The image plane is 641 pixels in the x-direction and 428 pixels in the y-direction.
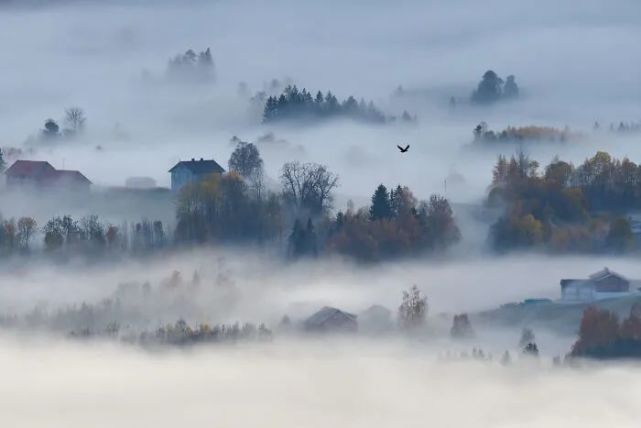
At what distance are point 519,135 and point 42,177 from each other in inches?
1131

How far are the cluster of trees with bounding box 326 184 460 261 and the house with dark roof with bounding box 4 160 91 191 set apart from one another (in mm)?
20993

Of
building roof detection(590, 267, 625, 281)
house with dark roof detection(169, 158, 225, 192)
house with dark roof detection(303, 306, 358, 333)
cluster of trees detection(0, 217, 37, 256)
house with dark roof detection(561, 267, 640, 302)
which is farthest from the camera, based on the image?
house with dark roof detection(169, 158, 225, 192)

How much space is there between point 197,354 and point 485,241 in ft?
68.6

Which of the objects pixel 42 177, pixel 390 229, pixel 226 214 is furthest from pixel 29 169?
pixel 390 229

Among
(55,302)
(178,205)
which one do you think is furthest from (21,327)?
(178,205)

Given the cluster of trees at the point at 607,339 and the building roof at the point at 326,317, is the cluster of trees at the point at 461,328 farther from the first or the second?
the building roof at the point at 326,317

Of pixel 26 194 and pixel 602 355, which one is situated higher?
pixel 26 194

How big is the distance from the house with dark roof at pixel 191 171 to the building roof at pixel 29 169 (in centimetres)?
626

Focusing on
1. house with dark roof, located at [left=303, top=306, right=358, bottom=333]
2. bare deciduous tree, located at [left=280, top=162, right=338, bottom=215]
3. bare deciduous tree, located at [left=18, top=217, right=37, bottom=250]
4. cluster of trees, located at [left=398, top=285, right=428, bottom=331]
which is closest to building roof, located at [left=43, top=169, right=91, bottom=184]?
bare deciduous tree, located at [left=280, top=162, right=338, bottom=215]

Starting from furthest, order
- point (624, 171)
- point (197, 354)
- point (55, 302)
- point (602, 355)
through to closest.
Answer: point (624, 171) < point (55, 302) < point (197, 354) < point (602, 355)

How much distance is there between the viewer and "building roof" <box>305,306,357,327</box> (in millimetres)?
124250

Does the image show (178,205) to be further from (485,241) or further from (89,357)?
(89,357)

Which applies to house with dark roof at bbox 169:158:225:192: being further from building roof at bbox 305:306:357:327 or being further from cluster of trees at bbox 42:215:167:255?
building roof at bbox 305:306:357:327

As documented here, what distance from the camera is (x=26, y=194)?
15712cm
